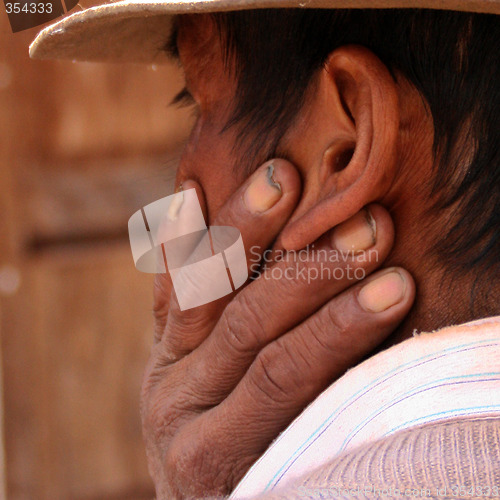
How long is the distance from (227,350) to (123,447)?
152 cm

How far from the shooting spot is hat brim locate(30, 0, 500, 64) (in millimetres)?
654

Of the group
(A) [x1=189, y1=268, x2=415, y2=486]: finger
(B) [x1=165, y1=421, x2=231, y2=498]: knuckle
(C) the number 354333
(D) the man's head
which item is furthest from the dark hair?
(C) the number 354333

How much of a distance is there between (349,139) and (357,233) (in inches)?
4.8

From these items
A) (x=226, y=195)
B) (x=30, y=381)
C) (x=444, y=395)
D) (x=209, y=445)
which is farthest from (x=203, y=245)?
(x=30, y=381)

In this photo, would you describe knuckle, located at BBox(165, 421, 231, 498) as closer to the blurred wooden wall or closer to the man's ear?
the man's ear

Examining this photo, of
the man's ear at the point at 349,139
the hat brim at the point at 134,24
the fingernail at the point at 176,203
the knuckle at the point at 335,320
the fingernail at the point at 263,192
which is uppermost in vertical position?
the hat brim at the point at 134,24

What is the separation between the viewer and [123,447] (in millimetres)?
2340

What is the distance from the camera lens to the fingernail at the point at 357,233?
2.72 feet

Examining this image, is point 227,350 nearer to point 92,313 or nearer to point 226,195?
point 226,195

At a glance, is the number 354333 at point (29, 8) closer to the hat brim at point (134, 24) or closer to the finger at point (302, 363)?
the hat brim at point (134, 24)

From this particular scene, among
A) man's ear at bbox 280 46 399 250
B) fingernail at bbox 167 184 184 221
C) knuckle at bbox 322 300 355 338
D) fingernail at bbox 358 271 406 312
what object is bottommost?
knuckle at bbox 322 300 355 338

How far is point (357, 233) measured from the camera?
83cm

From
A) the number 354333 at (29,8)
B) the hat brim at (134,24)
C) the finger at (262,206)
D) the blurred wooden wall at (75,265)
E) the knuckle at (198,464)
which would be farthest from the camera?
the blurred wooden wall at (75,265)

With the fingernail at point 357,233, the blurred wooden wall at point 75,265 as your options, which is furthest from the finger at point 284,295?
the blurred wooden wall at point 75,265
